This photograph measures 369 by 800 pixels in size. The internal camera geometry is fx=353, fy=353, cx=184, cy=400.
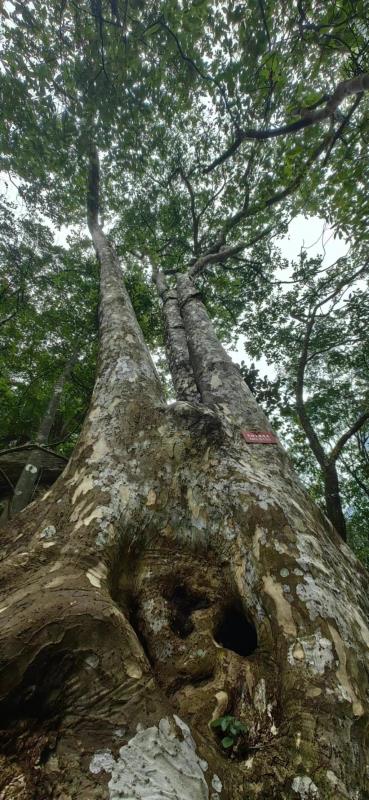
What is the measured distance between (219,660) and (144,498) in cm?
74

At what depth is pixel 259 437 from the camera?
88.7 inches

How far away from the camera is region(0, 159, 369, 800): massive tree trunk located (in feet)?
3.14

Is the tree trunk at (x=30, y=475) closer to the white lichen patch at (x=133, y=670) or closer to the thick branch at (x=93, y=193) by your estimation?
the white lichen patch at (x=133, y=670)

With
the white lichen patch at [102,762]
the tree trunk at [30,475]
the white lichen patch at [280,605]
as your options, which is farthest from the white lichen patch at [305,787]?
the tree trunk at [30,475]

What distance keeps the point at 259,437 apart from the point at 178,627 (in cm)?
117

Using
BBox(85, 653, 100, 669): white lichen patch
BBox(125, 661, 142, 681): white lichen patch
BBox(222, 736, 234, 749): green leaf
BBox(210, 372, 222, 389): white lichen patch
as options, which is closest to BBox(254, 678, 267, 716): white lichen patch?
BBox(222, 736, 234, 749): green leaf

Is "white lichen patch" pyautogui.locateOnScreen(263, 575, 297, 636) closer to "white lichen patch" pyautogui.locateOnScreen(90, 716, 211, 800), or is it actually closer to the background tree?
"white lichen patch" pyautogui.locateOnScreen(90, 716, 211, 800)

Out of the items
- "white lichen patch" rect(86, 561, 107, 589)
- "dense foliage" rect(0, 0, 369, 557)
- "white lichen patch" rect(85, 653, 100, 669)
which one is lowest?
"white lichen patch" rect(85, 653, 100, 669)

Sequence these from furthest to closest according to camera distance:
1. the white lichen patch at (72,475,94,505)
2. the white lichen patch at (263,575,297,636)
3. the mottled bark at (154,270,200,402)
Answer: the mottled bark at (154,270,200,402), the white lichen patch at (72,475,94,505), the white lichen patch at (263,575,297,636)

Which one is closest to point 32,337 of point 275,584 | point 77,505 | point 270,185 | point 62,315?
point 62,315

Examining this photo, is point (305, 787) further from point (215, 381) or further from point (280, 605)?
point (215, 381)

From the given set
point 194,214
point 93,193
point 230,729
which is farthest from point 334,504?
point 93,193

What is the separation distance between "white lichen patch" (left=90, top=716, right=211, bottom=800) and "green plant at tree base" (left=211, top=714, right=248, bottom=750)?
4.7 inches

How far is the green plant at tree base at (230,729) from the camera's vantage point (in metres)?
1.08
